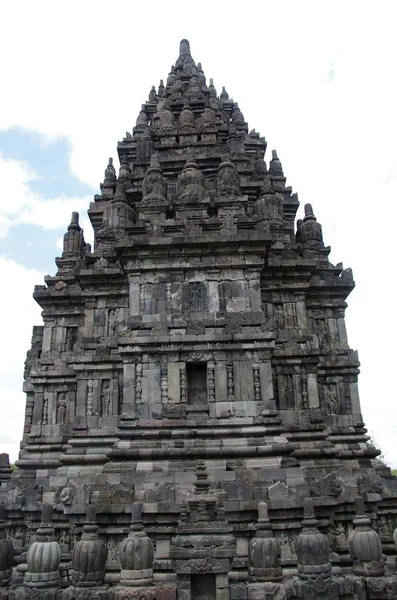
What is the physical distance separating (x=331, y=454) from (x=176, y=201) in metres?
8.99

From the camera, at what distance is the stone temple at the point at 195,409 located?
1015 cm

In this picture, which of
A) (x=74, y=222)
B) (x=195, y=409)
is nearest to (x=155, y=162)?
(x=74, y=222)

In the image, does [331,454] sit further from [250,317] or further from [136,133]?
[136,133]

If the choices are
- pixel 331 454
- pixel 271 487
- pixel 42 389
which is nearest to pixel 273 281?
pixel 331 454

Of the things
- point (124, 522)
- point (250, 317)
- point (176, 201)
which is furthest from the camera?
point (176, 201)

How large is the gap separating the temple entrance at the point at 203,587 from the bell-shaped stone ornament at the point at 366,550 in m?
2.98

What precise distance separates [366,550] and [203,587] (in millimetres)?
3317

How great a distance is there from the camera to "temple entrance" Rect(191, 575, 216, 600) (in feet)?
32.1

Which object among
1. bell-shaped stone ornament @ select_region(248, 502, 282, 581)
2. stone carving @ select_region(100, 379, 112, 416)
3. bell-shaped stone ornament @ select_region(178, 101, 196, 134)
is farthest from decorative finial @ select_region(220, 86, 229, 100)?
bell-shaped stone ornament @ select_region(248, 502, 282, 581)

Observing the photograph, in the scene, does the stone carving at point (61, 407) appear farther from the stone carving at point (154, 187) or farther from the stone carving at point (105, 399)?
the stone carving at point (154, 187)

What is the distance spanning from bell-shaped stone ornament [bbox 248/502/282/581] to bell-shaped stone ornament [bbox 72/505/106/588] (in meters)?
2.91

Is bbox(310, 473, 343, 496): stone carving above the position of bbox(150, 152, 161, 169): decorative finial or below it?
below

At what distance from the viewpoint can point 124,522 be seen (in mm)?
11539

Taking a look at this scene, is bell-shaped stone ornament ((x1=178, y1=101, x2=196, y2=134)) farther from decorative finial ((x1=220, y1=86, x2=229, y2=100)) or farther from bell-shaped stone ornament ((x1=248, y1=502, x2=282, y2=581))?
bell-shaped stone ornament ((x1=248, y1=502, x2=282, y2=581))
